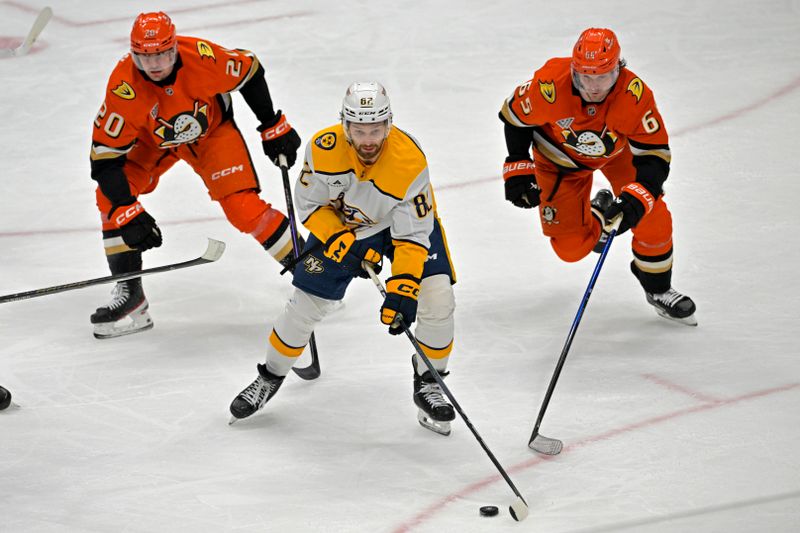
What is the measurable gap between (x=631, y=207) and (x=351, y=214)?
3.16 feet

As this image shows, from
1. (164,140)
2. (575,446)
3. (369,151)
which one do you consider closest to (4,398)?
(164,140)

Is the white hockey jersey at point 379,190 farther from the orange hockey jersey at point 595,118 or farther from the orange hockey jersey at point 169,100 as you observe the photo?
the orange hockey jersey at point 169,100

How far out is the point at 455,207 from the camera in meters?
5.09

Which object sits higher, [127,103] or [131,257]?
[127,103]

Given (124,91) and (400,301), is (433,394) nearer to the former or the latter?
(400,301)

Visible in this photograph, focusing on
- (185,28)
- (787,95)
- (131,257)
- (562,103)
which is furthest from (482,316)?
(185,28)

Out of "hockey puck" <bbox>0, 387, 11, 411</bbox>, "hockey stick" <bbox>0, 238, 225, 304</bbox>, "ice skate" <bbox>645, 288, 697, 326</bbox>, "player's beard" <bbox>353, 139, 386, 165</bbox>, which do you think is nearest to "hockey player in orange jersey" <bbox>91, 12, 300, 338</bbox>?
"hockey stick" <bbox>0, 238, 225, 304</bbox>

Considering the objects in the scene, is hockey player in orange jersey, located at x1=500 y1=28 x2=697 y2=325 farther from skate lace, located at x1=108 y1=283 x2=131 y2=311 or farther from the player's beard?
skate lace, located at x1=108 y1=283 x2=131 y2=311

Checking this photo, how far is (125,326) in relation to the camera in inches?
164

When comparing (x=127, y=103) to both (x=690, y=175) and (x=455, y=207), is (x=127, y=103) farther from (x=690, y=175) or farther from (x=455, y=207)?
(x=690, y=175)

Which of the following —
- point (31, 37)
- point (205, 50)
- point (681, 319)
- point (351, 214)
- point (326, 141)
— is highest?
point (326, 141)

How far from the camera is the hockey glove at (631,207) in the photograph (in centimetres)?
364

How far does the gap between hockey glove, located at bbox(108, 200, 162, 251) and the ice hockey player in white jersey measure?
2.39 ft

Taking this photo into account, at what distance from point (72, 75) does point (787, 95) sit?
4.09m
